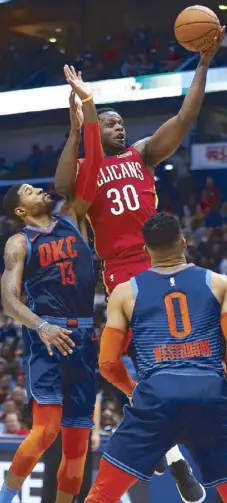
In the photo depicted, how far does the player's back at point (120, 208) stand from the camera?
4.95 m

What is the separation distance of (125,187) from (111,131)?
38 cm

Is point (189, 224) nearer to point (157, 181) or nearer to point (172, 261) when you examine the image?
point (157, 181)

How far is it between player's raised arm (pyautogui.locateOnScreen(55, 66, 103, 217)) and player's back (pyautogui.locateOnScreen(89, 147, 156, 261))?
0.14 meters

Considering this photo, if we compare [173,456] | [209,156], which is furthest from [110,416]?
[209,156]

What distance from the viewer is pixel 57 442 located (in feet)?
17.0

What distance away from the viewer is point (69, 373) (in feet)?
15.6

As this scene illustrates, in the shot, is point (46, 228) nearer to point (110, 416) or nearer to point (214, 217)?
point (110, 416)

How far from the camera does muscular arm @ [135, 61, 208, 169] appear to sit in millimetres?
4773

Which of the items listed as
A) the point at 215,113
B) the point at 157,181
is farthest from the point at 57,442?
the point at 215,113

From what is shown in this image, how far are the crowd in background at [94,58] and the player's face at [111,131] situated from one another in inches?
370

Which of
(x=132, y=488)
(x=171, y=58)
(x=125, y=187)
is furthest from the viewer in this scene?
(x=171, y=58)

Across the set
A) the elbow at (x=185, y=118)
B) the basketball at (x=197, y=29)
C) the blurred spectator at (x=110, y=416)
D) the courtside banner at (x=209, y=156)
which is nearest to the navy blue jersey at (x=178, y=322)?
the elbow at (x=185, y=118)

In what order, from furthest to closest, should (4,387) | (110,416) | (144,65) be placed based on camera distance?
(144,65), (4,387), (110,416)

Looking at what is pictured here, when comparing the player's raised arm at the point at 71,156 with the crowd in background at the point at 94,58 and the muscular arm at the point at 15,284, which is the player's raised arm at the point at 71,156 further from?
the crowd in background at the point at 94,58
